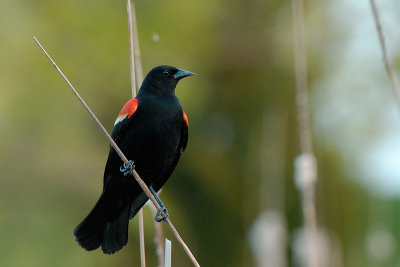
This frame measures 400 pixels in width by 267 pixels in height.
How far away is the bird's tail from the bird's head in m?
0.60

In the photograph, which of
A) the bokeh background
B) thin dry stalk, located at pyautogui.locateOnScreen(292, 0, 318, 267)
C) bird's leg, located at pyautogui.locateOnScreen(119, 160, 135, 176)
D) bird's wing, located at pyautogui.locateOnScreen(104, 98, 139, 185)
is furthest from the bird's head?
the bokeh background

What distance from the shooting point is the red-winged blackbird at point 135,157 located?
3137 mm

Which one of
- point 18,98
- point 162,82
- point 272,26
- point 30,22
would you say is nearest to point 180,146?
point 162,82

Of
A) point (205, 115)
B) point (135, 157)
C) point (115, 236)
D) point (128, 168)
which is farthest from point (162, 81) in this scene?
point (205, 115)

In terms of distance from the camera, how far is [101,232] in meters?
3.20

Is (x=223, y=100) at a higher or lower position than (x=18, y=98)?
lower

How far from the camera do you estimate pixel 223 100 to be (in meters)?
8.74

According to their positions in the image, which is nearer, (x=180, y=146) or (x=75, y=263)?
(x=180, y=146)

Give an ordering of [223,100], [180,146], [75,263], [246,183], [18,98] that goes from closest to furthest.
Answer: [180,146], [75,263], [18,98], [246,183], [223,100]

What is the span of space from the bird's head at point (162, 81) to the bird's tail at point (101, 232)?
597 millimetres

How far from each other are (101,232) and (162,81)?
2.67ft

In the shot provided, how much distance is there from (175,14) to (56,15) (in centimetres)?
151

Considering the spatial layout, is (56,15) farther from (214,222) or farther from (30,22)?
(214,222)

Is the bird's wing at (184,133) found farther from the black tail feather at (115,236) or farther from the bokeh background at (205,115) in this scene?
the bokeh background at (205,115)
